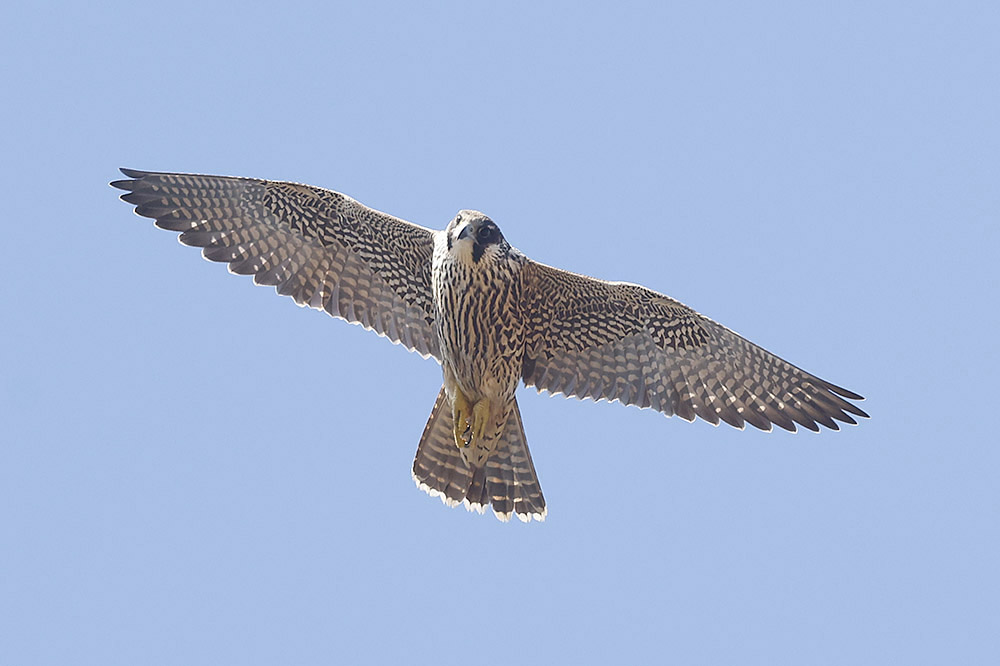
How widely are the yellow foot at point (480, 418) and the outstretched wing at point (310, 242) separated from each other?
0.54 metres

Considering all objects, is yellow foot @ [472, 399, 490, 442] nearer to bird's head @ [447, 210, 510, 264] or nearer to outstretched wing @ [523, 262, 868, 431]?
outstretched wing @ [523, 262, 868, 431]

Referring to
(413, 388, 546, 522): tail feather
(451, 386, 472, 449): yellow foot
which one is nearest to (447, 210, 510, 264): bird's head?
(451, 386, 472, 449): yellow foot

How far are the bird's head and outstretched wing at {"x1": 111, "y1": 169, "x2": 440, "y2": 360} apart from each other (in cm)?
51

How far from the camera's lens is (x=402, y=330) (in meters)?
11.5

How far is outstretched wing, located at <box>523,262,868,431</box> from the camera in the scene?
37.1 ft

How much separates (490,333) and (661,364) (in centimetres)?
129

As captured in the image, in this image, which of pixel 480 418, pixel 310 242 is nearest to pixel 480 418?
pixel 480 418

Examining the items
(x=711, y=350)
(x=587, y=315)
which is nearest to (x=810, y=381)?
(x=711, y=350)

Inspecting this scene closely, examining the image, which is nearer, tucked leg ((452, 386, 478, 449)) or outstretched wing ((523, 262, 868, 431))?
tucked leg ((452, 386, 478, 449))

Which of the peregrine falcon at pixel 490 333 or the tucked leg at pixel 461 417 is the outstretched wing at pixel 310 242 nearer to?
the peregrine falcon at pixel 490 333

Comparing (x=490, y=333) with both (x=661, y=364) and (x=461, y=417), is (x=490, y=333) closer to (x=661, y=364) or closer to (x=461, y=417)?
(x=461, y=417)

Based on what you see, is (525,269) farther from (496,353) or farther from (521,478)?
(521,478)

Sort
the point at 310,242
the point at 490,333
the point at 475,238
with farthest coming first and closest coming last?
1. the point at 310,242
2. the point at 490,333
3. the point at 475,238

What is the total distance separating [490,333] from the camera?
1095cm
